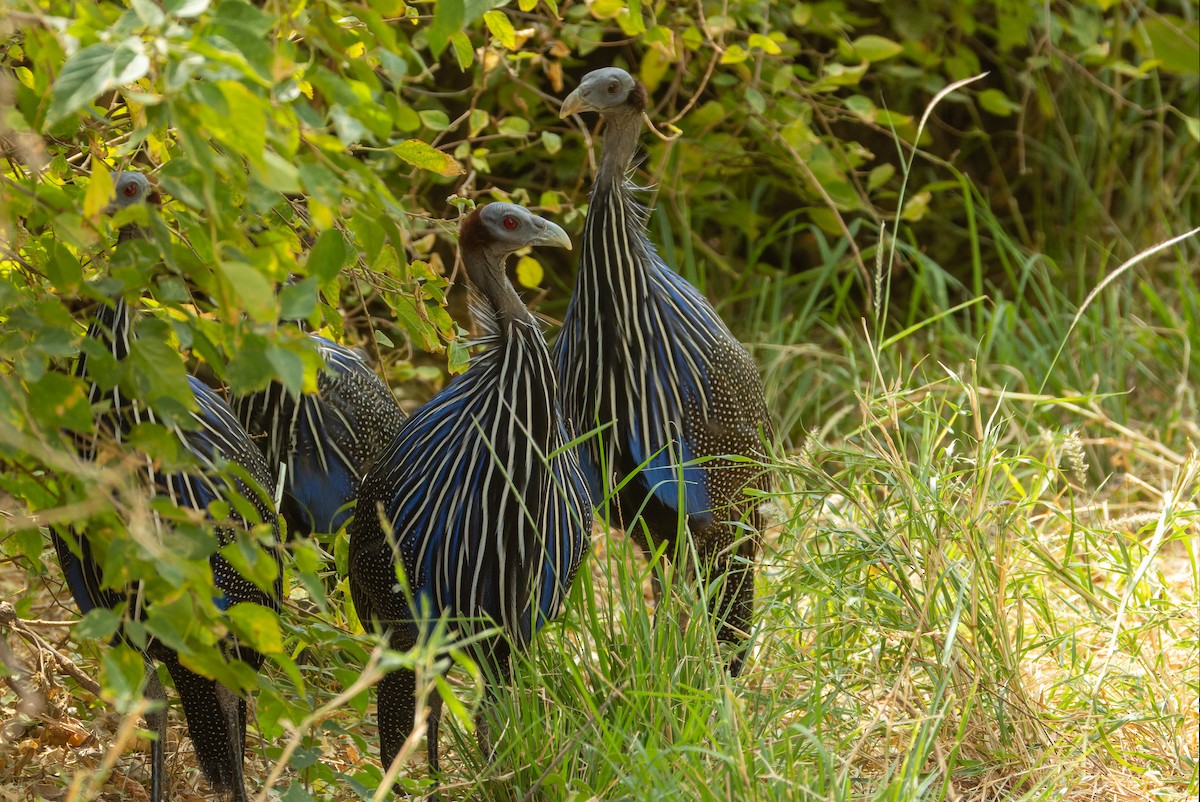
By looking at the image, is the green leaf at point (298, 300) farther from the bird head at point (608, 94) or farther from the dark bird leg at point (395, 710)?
the bird head at point (608, 94)

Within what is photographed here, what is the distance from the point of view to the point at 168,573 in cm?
145

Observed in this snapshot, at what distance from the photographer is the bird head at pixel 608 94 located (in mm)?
2848

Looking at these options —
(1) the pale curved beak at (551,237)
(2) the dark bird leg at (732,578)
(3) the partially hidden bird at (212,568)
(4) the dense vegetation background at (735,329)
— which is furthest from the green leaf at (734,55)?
(3) the partially hidden bird at (212,568)

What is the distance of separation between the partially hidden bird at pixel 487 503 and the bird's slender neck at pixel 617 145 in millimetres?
407

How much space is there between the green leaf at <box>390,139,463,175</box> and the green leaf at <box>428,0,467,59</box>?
0.56 meters

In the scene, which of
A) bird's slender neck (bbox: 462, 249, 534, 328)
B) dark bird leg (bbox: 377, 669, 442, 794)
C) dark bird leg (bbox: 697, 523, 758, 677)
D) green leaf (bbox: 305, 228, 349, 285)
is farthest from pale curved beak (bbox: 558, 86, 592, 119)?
green leaf (bbox: 305, 228, 349, 285)

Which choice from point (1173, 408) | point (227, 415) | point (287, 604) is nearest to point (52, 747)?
point (287, 604)

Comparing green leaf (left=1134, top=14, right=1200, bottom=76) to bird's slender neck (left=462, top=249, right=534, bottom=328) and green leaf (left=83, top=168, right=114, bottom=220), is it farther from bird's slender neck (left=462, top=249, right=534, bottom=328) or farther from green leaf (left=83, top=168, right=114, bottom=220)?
green leaf (left=83, top=168, right=114, bottom=220)

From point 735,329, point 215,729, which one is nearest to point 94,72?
point 215,729

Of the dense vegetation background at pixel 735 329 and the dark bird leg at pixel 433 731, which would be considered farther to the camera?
the dark bird leg at pixel 433 731

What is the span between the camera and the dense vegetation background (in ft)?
4.95

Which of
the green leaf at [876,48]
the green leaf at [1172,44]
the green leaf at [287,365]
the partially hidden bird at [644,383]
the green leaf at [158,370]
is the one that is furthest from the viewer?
the green leaf at [1172,44]

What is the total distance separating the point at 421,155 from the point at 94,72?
875 mm

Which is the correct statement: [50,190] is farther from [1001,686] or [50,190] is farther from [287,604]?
[1001,686]
